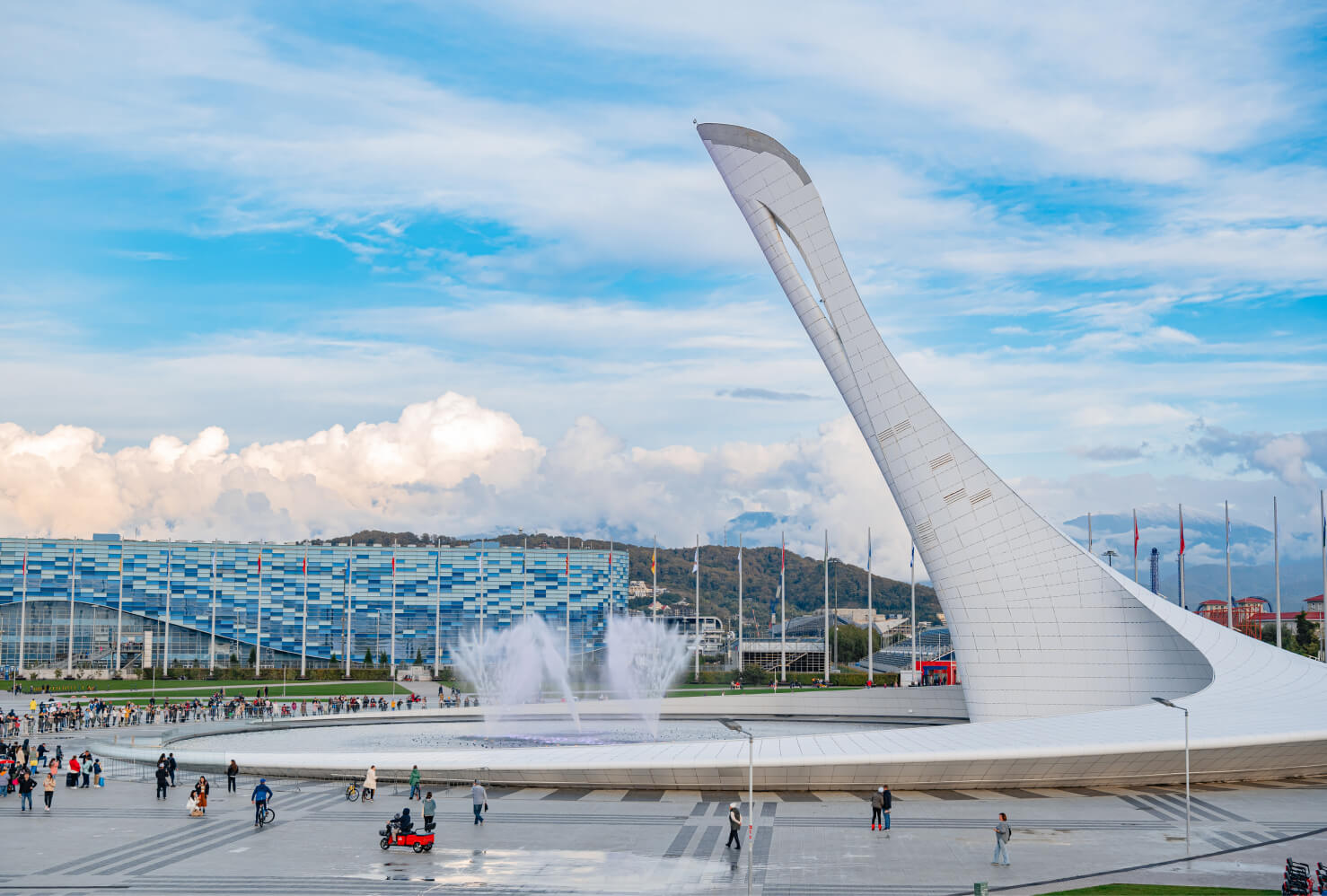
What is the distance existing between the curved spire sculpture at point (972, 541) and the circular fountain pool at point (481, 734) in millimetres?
4812

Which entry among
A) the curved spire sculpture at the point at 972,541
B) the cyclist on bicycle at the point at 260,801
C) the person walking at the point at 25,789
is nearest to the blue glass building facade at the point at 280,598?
the curved spire sculpture at the point at 972,541

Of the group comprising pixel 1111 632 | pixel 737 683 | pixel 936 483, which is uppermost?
pixel 936 483

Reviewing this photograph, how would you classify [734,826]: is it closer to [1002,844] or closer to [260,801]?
[1002,844]

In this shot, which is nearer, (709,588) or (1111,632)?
(1111,632)

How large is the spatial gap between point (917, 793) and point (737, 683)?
124ft

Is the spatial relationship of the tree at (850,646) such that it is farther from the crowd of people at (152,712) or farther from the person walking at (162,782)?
the person walking at (162,782)

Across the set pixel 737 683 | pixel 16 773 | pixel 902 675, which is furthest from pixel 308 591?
pixel 16 773

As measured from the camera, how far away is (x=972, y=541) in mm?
36438

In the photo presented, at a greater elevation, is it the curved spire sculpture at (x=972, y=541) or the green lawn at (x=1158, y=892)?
the curved spire sculpture at (x=972, y=541)

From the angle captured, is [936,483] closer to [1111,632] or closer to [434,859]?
[1111,632]

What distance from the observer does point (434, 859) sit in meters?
18.8

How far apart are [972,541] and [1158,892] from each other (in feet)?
67.3

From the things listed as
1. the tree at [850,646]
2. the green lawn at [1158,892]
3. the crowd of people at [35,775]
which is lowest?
the tree at [850,646]

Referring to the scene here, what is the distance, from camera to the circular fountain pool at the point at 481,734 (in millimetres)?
35656
